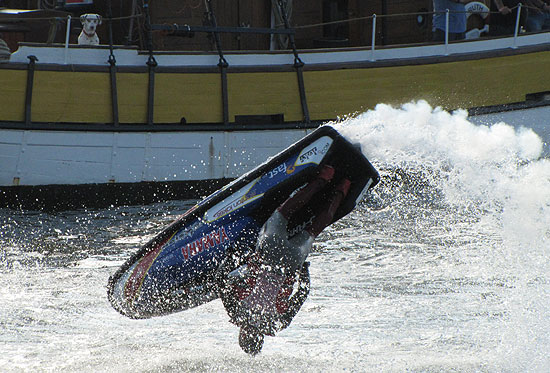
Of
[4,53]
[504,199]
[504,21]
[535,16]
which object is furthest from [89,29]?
[535,16]

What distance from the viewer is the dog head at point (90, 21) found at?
12.9 meters

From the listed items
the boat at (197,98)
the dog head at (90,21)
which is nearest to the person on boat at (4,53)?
the boat at (197,98)

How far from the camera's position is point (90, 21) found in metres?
13.0

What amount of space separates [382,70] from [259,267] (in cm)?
879

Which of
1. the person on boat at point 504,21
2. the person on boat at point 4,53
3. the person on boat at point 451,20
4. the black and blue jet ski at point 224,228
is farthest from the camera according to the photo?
the person on boat at point 504,21

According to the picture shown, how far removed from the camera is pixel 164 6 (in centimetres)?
1410

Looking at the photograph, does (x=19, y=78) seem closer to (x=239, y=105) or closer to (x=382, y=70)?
(x=239, y=105)

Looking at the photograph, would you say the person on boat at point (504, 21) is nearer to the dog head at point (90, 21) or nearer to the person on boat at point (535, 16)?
the person on boat at point (535, 16)

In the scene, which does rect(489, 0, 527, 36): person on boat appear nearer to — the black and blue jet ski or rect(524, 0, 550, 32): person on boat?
rect(524, 0, 550, 32): person on boat

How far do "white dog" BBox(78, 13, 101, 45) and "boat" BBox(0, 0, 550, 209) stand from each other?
24cm

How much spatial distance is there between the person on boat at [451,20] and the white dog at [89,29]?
19.1 feet

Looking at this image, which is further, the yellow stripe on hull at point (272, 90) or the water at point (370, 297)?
the yellow stripe on hull at point (272, 90)

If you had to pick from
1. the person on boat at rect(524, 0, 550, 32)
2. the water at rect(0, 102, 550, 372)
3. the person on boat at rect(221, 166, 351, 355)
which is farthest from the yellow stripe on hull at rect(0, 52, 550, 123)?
the person on boat at rect(221, 166, 351, 355)

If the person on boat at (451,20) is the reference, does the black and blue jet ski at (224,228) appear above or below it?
below
